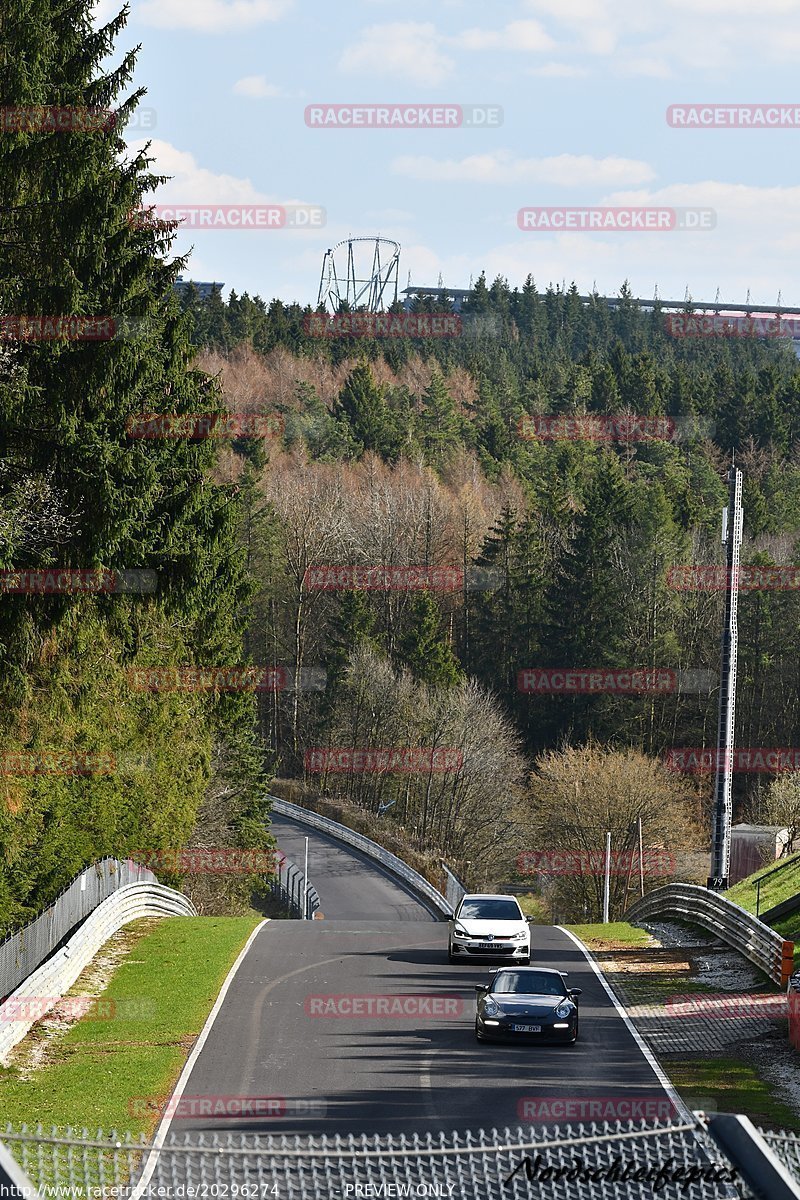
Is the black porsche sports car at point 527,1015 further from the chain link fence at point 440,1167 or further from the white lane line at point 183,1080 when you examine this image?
the chain link fence at point 440,1167

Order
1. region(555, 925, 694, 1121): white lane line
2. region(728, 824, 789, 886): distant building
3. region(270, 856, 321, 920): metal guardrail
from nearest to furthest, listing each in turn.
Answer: region(555, 925, 694, 1121): white lane line < region(728, 824, 789, 886): distant building < region(270, 856, 321, 920): metal guardrail

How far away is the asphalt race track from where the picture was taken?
1558 centimetres

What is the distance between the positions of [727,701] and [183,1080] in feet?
61.6

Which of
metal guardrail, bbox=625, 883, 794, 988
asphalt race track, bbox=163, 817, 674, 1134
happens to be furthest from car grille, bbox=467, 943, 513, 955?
metal guardrail, bbox=625, 883, 794, 988

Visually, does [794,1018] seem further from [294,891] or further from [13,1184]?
[294,891]

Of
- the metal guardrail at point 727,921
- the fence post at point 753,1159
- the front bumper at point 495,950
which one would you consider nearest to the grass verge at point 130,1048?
the front bumper at point 495,950

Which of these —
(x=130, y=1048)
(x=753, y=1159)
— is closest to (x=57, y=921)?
(x=130, y=1048)

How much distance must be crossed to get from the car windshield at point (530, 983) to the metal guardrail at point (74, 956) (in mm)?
6810

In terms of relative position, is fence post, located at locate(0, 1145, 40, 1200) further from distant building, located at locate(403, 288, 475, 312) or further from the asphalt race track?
distant building, located at locate(403, 288, 475, 312)

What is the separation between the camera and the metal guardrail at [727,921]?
23891mm

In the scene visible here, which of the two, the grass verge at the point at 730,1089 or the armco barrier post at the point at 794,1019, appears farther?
the armco barrier post at the point at 794,1019

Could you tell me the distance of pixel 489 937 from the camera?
26609mm

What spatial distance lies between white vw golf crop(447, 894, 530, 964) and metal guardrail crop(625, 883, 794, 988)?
13.6ft

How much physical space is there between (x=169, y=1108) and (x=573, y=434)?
324ft
